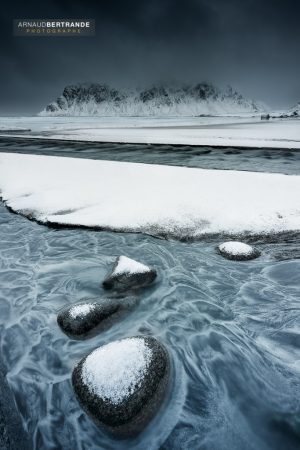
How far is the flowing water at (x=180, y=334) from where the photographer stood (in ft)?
9.19

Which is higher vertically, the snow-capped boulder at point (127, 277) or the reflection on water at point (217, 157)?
the reflection on water at point (217, 157)

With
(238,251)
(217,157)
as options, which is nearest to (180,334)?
(238,251)

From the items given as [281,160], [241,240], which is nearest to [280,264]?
[241,240]

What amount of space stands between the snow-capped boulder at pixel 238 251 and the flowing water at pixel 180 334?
0.11 metres

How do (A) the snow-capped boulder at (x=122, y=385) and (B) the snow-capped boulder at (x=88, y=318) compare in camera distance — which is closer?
(A) the snow-capped boulder at (x=122, y=385)

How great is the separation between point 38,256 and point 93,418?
3.73 metres

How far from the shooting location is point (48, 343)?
3787mm

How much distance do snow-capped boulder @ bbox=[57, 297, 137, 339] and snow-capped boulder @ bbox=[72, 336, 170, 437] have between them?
0.67 metres

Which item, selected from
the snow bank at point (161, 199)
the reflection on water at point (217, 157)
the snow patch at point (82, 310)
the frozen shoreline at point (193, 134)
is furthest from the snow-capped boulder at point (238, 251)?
the frozen shoreline at point (193, 134)

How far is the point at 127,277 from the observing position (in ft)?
15.1

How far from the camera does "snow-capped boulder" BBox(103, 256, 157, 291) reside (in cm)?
458

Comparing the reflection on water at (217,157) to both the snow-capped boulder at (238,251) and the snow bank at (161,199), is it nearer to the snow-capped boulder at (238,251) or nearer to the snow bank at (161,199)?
the snow bank at (161,199)

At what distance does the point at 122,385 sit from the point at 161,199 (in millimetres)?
5754

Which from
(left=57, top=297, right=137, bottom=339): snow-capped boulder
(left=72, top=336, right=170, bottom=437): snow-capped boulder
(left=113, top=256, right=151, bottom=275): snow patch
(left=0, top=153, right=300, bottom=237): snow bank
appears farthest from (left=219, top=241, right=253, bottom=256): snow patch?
(left=72, top=336, right=170, bottom=437): snow-capped boulder
